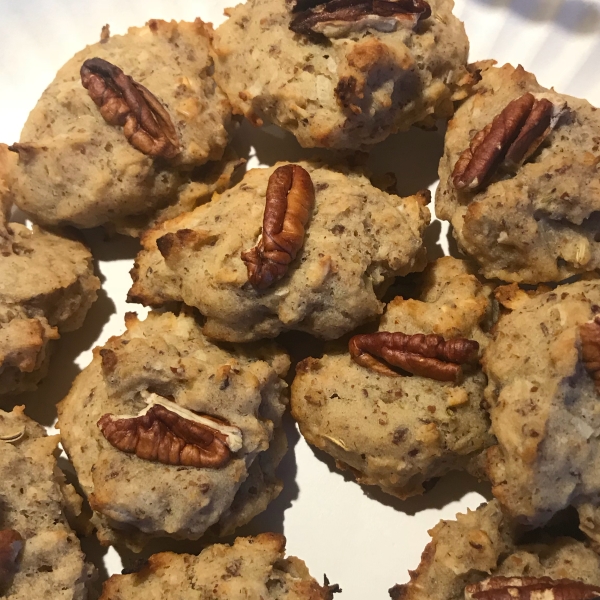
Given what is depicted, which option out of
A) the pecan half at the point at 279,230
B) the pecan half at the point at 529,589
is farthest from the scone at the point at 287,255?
the pecan half at the point at 529,589

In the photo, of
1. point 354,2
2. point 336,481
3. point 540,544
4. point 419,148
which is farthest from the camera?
point 419,148

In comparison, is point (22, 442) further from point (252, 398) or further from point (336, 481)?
point (336, 481)

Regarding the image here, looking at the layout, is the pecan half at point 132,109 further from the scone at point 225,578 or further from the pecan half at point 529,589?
the pecan half at point 529,589

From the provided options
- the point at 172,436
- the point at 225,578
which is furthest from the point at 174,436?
the point at 225,578

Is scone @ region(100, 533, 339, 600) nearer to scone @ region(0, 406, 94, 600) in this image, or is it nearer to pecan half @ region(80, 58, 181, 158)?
scone @ region(0, 406, 94, 600)

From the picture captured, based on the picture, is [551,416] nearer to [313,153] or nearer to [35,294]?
[313,153]

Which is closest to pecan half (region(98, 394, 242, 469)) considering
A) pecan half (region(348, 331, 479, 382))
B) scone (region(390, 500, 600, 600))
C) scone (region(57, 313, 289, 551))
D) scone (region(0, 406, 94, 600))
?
scone (region(57, 313, 289, 551))

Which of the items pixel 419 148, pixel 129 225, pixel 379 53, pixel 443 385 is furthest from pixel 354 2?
pixel 443 385
